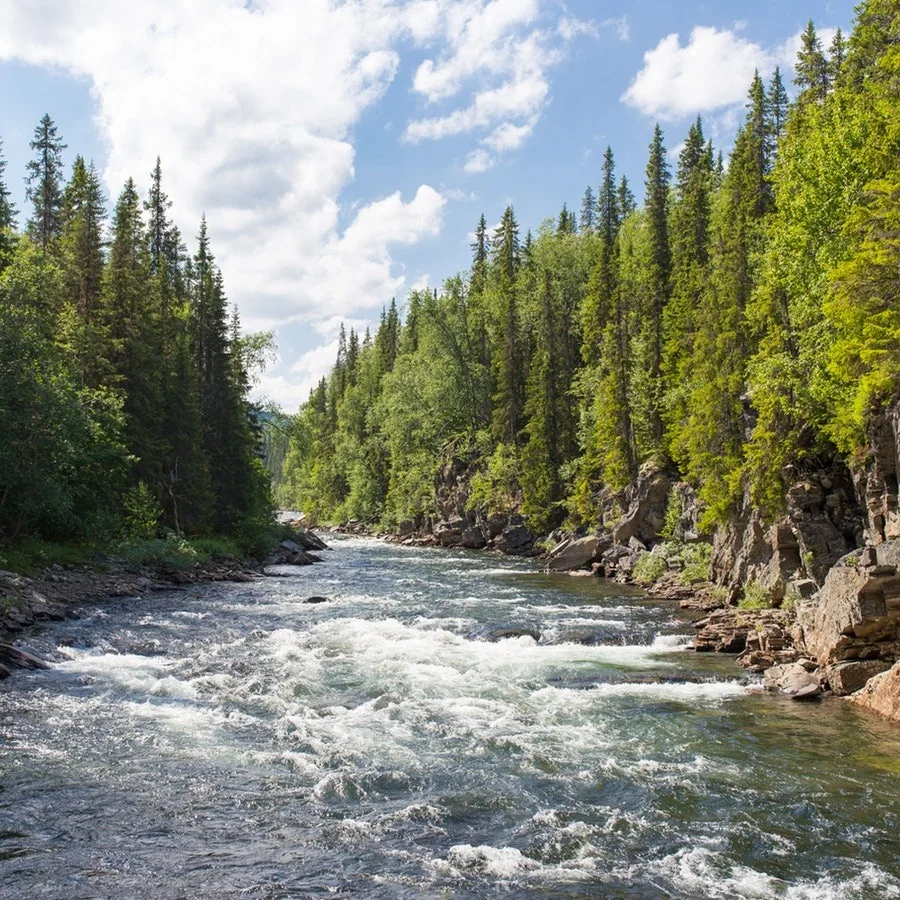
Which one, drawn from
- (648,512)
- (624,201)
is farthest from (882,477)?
(624,201)

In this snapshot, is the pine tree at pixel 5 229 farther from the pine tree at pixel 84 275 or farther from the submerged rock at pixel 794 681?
the submerged rock at pixel 794 681

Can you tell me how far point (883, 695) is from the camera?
1430cm

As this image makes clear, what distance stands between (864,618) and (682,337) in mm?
28881

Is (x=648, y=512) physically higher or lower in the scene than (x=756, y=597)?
higher

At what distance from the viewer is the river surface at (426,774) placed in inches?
324

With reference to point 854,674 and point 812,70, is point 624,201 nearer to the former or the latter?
point 812,70

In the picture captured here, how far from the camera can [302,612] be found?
86.1 ft

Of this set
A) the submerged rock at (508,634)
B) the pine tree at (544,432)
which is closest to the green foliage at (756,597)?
the submerged rock at (508,634)

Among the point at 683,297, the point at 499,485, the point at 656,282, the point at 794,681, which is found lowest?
the point at 794,681

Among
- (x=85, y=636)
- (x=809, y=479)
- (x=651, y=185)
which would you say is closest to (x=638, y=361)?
(x=651, y=185)

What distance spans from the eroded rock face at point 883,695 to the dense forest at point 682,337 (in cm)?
678

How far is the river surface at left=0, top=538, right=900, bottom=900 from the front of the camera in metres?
8.23

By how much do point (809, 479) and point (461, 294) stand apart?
60449 millimetres

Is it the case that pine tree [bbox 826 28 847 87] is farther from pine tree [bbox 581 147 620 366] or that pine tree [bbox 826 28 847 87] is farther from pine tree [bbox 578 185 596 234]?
pine tree [bbox 578 185 596 234]
